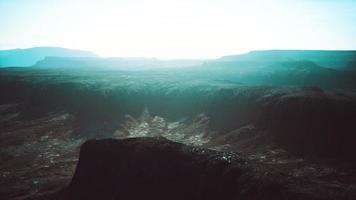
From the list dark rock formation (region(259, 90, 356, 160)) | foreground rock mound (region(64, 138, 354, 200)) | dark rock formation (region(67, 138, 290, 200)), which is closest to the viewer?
foreground rock mound (region(64, 138, 354, 200))

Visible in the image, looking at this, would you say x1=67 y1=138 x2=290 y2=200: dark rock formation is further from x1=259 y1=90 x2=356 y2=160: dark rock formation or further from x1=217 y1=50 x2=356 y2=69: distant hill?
x1=217 y1=50 x2=356 y2=69: distant hill

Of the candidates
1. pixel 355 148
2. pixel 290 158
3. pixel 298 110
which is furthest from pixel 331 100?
pixel 290 158

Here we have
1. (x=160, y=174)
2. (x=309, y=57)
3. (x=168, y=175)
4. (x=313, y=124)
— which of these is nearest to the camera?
(x=168, y=175)

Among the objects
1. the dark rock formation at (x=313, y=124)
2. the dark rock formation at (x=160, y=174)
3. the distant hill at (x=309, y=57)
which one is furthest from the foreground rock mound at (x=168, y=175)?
the distant hill at (x=309, y=57)

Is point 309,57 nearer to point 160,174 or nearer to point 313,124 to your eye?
point 313,124

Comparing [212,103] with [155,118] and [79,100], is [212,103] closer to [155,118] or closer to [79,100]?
[155,118]

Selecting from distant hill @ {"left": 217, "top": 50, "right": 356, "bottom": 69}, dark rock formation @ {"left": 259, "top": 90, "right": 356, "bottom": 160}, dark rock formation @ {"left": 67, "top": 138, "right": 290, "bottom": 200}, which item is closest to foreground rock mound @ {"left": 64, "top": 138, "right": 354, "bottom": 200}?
dark rock formation @ {"left": 67, "top": 138, "right": 290, "bottom": 200}

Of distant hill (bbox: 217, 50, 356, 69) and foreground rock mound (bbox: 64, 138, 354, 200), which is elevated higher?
distant hill (bbox: 217, 50, 356, 69)

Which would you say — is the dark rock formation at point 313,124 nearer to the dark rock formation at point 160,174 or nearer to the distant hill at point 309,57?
the dark rock formation at point 160,174

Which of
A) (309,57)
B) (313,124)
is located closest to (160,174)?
(313,124)
